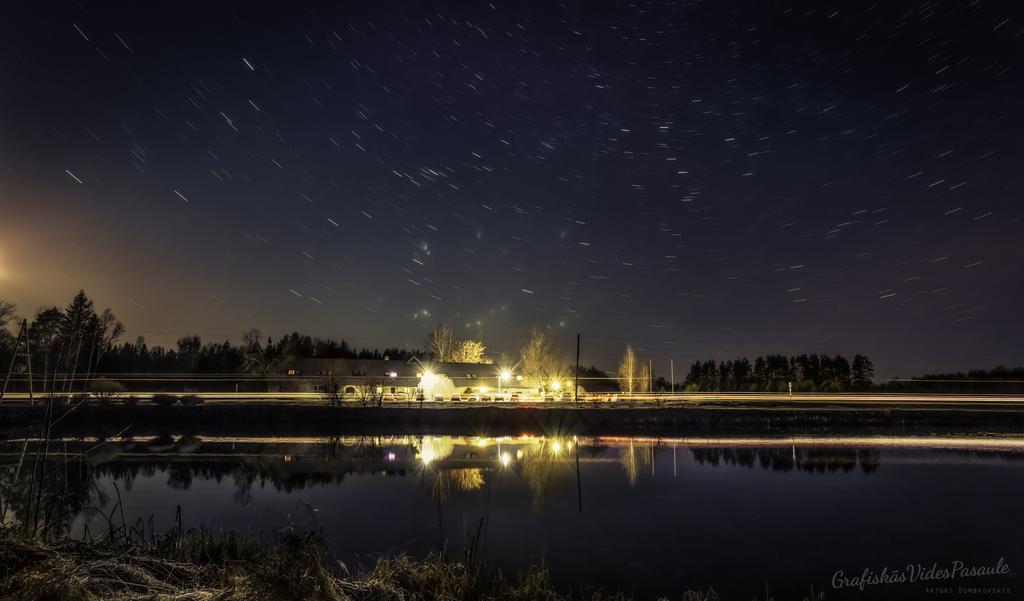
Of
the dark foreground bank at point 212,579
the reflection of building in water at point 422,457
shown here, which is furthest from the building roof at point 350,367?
the dark foreground bank at point 212,579

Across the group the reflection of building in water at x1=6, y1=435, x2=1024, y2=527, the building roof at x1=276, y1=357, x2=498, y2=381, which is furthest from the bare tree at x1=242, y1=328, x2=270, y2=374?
the reflection of building in water at x1=6, y1=435, x2=1024, y2=527

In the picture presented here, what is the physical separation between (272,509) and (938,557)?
13030 mm

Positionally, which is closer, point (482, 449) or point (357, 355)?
point (482, 449)

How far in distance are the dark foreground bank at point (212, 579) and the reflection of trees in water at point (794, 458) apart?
49.3 ft

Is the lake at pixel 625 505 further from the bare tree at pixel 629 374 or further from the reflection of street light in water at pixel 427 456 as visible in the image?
the bare tree at pixel 629 374

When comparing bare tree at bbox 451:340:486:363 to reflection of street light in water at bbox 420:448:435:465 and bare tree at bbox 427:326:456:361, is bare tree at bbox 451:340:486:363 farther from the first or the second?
reflection of street light in water at bbox 420:448:435:465

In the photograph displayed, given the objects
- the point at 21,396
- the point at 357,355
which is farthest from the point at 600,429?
the point at 357,355

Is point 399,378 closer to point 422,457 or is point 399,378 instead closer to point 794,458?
point 422,457

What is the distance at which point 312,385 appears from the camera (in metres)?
73.8

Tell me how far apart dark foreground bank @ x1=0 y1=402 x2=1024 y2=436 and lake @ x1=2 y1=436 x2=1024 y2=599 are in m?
9.27

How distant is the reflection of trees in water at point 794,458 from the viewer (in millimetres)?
20750

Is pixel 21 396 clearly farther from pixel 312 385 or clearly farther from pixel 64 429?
pixel 312 385

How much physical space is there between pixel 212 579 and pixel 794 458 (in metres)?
22.0

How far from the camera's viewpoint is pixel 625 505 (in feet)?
46.2
